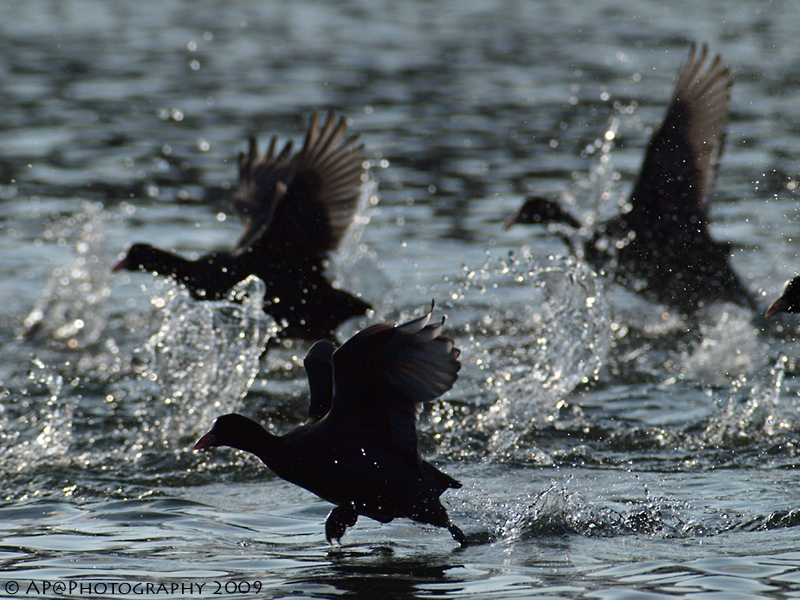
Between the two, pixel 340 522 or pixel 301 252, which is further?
pixel 301 252

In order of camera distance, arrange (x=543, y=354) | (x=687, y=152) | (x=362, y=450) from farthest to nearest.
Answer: (x=687, y=152) < (x=543, y=354) < (x=362, y=450)

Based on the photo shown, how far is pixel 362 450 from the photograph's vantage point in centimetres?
378

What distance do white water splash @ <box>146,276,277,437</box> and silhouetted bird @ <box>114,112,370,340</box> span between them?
354 mm

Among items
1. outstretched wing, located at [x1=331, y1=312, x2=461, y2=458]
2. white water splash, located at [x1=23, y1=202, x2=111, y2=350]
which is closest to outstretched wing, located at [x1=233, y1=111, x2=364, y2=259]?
white water splash, located at [x1=23, y1=202, x2=111, y2=350]

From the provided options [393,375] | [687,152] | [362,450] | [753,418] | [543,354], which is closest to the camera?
[393,375]

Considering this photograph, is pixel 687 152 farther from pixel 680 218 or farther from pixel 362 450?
pixel 362 450

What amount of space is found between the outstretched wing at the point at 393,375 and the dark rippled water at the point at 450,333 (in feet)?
1.45

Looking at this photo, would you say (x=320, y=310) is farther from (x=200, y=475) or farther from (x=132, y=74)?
(x=132, y=74)

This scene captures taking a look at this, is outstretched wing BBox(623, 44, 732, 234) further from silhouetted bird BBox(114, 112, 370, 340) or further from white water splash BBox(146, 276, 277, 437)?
white water splash BBox(146, 276, 277, 437)

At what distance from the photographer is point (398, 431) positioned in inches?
149

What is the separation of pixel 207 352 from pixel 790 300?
2.80 metres

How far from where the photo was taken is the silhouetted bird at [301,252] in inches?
241

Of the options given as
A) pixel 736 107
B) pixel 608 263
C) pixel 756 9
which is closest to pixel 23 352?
pixel 608 263

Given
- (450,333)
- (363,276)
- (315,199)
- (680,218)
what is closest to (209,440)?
(315,199)
